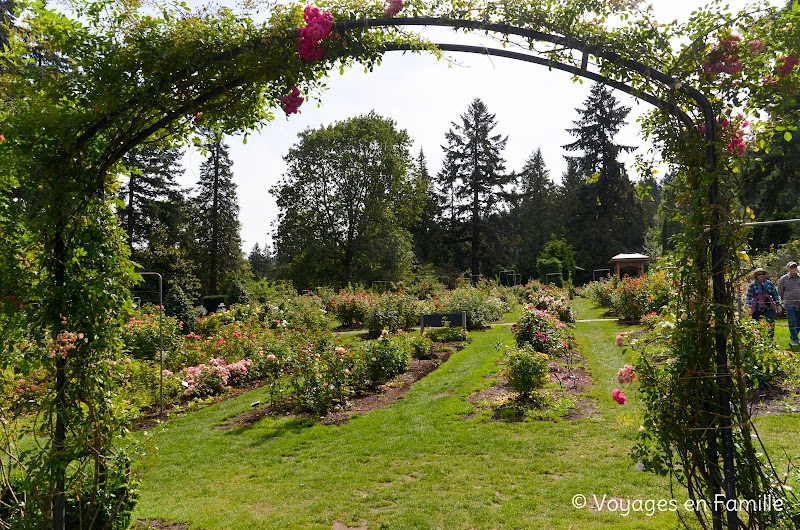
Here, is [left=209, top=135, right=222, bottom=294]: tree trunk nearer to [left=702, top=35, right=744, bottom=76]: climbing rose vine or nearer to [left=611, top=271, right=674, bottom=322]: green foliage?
[left=611, top=271, right=674, bottom=322]: green foliage

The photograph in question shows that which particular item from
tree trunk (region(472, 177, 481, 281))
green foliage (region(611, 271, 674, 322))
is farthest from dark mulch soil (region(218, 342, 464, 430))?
tree trunk (region(472, 177, 481, 281))

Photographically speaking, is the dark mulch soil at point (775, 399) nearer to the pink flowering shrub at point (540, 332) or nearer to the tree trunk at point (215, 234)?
the pink flowering shrub at point (540, 332)

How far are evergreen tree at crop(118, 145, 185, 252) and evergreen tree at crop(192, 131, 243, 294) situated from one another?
2.11 meters

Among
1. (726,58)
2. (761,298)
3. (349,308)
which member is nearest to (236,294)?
(349,308)

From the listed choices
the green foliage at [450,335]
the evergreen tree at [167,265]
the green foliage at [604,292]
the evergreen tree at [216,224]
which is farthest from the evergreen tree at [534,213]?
the green foliage at [450,335]

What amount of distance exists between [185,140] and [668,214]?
3.24 m

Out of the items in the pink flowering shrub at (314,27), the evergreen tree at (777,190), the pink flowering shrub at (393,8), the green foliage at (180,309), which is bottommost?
the green foliage at (180,309)

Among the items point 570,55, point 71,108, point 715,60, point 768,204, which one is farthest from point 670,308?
point 768,204

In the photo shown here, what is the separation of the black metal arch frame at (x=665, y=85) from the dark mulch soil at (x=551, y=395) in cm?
354

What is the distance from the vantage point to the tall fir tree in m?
33.5

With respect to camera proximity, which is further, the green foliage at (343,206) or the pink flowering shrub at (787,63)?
the green foliage at (343,206)

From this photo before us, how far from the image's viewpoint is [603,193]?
33.6 m

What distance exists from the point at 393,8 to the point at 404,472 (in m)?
3.85

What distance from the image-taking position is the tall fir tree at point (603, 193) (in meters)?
33.5
